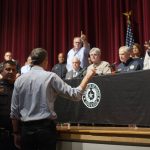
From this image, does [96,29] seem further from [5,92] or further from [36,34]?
[5,92]

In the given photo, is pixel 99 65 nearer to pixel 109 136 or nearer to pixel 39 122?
pixel 109 136

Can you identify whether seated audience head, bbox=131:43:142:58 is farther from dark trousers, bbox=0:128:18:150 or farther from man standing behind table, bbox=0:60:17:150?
dark trousers, bbox=0:128:18:150

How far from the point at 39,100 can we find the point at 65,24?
5.90 m

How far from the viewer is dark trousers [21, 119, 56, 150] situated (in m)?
2.94

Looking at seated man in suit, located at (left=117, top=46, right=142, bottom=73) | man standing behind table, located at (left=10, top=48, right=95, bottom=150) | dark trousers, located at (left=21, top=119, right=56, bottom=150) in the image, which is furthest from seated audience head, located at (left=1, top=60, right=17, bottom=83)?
seated man in suit, located at (left=117, top=46, right=142, bottom=73)

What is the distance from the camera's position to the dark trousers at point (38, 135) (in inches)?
116

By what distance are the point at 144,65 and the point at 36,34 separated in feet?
14.9

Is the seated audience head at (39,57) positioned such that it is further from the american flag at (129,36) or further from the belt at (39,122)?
the american flag at (129,36)

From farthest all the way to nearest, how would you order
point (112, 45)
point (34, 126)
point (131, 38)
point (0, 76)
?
point (112, 45) < point (131, 38) < point (0, 76) < point (34, 126)

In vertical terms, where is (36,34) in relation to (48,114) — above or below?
above

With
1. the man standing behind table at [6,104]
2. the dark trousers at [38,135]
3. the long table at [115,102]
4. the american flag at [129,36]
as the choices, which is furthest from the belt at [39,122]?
the american flag at [129,36]

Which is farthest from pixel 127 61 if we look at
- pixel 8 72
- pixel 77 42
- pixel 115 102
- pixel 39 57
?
pixel 39 57

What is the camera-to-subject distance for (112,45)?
25.3ft

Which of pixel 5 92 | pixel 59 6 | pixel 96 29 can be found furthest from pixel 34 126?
pixel 59 6
